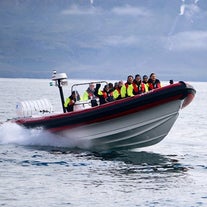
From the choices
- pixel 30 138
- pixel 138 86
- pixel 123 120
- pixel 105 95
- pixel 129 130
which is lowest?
pixel 30 138

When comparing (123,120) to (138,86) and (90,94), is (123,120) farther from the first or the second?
(90,94)

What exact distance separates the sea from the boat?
408 mm

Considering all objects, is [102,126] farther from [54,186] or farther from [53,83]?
[54,186]

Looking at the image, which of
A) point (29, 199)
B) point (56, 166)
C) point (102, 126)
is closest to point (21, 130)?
point (102, 126)

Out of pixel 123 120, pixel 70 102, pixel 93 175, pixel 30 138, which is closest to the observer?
pixel 93 175

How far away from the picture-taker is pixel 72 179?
533 inches

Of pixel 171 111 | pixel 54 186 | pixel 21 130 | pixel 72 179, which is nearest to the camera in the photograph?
pixel 54 186

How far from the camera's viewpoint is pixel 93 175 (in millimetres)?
14109

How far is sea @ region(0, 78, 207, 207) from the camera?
11680mm

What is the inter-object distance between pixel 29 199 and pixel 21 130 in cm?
828

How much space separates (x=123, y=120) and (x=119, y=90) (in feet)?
3.75

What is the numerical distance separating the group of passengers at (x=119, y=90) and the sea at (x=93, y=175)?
160 cm

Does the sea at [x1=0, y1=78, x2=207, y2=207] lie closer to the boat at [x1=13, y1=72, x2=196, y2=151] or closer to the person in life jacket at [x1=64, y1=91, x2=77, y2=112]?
the boat at [x1=13, y1=72, x2=196, y2=151]

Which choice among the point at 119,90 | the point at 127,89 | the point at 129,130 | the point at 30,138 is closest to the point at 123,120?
the point at 129,130
